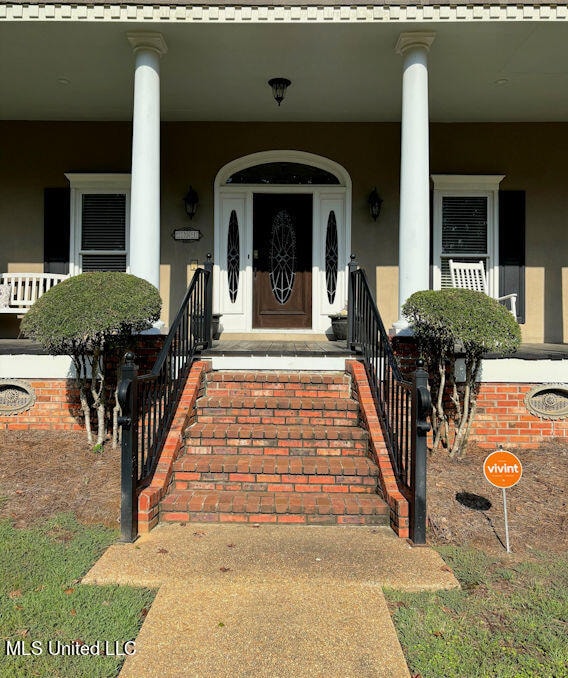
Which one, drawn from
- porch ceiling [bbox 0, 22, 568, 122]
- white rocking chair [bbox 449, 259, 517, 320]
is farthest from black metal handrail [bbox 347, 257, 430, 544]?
porch ceiling [bbox 0, 22, 568, 122]

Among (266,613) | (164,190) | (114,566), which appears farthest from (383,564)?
(164,190)

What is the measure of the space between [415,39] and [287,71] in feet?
5.14

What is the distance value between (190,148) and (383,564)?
6.42 meters

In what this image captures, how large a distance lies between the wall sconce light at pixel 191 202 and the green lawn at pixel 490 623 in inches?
233

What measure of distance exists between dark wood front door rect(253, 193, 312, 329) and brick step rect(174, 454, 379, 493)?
12.9ft

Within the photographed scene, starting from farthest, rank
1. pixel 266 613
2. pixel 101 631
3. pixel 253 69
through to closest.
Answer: pixel 253 69, pixel 266 613, pixel 101 631

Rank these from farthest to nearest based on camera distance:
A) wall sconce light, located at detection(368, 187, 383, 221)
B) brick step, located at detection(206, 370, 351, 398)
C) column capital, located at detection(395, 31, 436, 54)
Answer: wall sconce light, located at detection(368, 187, 383, 221), column capital, located at detection(395, 31, 436, 54), brick step, located at detection(206, 370, 351, 398)

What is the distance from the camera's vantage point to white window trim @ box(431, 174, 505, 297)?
7.54 metres

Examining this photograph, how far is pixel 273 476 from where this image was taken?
12.8 feet

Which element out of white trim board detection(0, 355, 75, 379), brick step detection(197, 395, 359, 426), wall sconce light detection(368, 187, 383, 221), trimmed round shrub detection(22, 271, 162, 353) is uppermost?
wall sconce light detection(368, 187, 383, 221)

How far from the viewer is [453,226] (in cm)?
765

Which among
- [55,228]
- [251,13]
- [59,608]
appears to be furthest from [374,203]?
[59,608]

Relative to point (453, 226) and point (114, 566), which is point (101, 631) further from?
point (453, 226)

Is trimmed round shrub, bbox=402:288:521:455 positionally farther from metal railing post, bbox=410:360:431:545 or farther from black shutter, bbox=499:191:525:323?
black shutter, bbox=499:191:525:323
